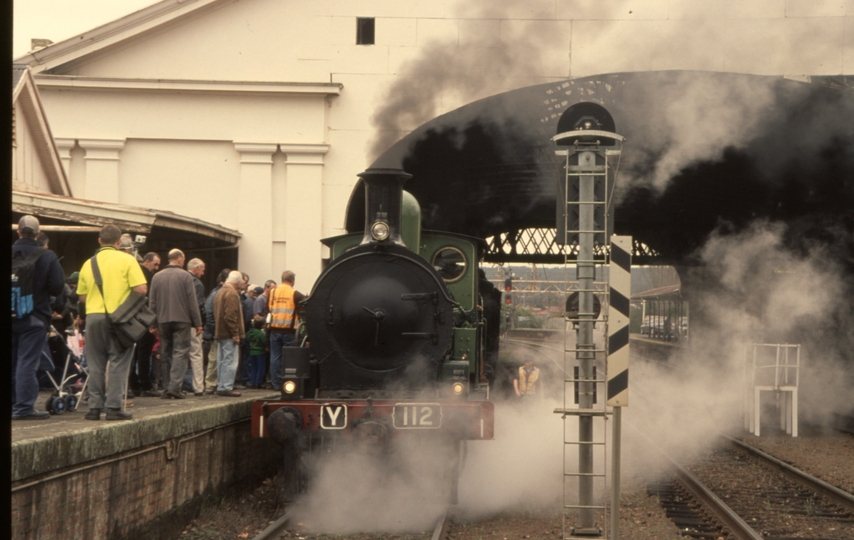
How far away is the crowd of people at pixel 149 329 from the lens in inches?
254

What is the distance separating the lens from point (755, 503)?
27.5 ft

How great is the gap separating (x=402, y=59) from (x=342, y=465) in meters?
9.87

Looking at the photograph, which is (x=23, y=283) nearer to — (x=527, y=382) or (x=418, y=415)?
(x=418, y=415)

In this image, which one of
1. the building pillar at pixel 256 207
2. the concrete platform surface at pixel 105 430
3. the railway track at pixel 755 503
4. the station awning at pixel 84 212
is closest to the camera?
the concrete platform surface at pixel 105 430

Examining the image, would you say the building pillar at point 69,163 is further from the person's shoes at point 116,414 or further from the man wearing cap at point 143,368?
the person's shoes at point 116,414

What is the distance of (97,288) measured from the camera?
22.1 ft

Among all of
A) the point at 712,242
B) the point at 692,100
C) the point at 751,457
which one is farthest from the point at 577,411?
the point at 712,242

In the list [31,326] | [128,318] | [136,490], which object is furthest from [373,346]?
[31,326]

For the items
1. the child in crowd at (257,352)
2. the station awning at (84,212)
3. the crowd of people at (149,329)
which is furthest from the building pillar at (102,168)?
the child in crowd at (257,352)

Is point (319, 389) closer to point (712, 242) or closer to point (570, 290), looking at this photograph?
point (570, 290)

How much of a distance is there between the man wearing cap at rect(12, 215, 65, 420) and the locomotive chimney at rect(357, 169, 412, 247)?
2421 millimetres

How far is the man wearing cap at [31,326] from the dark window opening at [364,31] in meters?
10.2

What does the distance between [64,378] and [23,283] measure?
1485 mm

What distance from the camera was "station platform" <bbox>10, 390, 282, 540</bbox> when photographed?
190 inches
